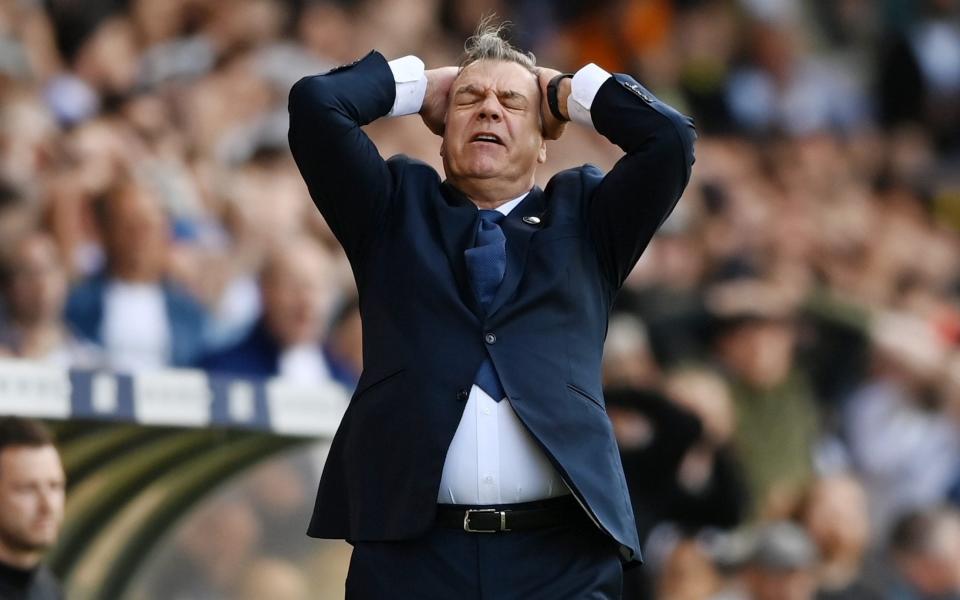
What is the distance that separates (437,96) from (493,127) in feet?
0.66

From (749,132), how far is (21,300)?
17.8ft

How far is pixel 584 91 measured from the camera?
10.4 ft

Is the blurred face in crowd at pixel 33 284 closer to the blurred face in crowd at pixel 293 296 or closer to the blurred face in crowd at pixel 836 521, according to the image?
the blurred face in crowd at pixel 293 296

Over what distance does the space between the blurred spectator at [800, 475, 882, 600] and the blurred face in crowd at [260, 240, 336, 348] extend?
8.05 feet

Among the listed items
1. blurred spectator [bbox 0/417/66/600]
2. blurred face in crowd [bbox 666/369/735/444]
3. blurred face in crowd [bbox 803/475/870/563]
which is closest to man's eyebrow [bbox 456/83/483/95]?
blurred spectator [bbox 0/417/66/600]

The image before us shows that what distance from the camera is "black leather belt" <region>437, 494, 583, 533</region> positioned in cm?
293

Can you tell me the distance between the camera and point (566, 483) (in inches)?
115

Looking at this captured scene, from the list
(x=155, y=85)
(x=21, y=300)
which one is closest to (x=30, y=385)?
(x=21, y=300)

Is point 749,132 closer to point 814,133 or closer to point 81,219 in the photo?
point 814,133

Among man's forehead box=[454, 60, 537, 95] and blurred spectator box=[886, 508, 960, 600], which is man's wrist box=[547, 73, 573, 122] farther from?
blurred spectator box=[886, 508, 960, 600]

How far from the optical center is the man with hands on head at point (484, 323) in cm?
293

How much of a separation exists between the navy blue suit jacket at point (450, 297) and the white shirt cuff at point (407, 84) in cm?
4

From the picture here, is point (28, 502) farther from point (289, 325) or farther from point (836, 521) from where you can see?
point (836, 521)

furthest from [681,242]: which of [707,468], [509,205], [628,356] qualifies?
[509,205]
